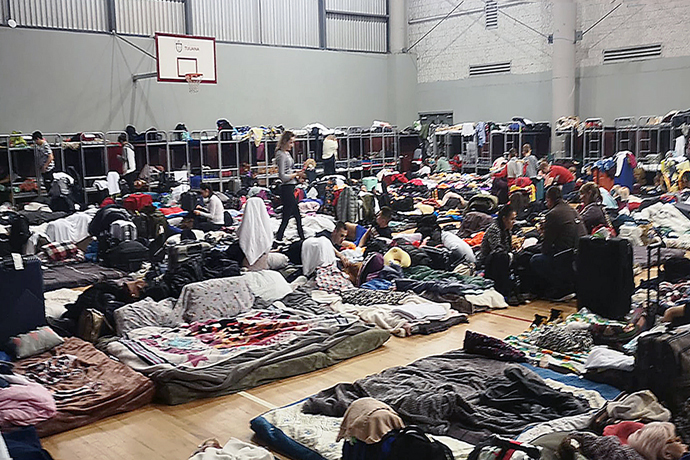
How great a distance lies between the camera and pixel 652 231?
10344 millimetres

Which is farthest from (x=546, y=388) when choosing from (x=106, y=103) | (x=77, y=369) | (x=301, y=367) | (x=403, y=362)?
(x=106, y=103)

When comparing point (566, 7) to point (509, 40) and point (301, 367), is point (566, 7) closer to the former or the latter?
point (509, 40)

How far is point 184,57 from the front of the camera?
17.1 metres

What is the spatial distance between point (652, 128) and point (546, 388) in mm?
13110

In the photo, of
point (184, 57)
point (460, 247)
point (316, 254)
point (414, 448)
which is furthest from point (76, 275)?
point (184, 57)

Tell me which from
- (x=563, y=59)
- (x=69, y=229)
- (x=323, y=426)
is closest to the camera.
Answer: (x=323, y=426)

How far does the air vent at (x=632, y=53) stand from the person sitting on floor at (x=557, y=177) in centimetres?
452

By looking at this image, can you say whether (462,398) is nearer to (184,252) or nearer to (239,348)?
(239,348)

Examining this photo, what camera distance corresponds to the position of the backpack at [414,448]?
3.51 metres

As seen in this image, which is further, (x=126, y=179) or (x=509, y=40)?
(x=509, y=40)

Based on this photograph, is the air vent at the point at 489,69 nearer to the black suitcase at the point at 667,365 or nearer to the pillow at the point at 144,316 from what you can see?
the pillow at the point at 144,316

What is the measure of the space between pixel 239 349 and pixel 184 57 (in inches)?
495

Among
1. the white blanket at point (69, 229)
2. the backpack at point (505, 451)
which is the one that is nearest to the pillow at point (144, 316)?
the backpack at point (505, 451)

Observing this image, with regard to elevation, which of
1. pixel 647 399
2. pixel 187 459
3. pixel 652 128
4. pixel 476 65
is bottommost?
pixel 187 459
